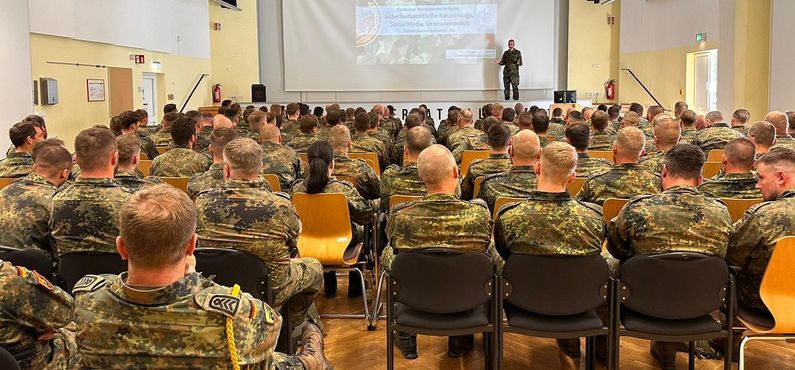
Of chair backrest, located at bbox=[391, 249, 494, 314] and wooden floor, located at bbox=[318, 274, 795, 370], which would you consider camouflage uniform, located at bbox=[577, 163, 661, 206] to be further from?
chair backrest, located at bbox=[391, 249, 494, 314]

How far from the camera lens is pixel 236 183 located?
3328 millimetres

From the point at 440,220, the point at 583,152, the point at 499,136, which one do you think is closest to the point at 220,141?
the point at 499,136

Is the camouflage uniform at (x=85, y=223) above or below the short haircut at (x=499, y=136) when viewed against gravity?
below

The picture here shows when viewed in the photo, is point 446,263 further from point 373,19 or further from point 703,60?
point 373,19

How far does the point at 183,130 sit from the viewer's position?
5703 millimetres

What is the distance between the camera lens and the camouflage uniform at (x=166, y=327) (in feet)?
5.70

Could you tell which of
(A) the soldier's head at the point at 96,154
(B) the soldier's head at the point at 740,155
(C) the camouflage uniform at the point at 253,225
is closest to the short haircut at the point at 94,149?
(A) the soldier's head at the point at 96,154

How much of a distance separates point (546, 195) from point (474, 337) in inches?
53.8

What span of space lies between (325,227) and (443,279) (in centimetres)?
149

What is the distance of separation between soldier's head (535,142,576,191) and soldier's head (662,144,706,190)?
48cm

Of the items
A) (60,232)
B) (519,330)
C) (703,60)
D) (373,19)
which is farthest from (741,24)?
(60,232)

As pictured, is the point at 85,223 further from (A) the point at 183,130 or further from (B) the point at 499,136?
(B) the point at 499,136

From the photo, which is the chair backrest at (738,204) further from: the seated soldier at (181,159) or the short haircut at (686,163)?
the seated soldier at (181,159)

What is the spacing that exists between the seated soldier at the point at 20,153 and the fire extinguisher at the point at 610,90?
15.0 meters
